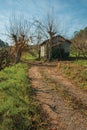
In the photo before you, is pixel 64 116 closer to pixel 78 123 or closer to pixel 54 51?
pixel 78 123

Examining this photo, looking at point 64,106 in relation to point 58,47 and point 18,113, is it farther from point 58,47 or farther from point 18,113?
point 58,47

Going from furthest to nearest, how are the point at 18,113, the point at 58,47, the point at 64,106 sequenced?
the point at 58,47 < the point at 64,106 < the point at 18,113

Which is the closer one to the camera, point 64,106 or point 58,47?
point 64,106

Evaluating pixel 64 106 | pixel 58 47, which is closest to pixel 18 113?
pixel 64 106

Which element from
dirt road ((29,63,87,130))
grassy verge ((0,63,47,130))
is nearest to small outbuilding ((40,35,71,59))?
dirt road ((29,63,87,130))

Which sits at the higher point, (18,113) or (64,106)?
(18,113)

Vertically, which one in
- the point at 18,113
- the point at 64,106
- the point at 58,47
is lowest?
the point at 64,106

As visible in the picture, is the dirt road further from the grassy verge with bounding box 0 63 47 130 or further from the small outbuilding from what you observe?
the small outbuilding

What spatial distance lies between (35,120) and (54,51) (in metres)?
34.4

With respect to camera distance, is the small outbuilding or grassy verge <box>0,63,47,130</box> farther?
the small outbuilding

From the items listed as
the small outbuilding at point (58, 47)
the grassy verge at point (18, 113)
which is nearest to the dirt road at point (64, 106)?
the grassy verge at point (18, 113)

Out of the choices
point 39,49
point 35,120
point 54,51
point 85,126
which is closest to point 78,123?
point 85,126

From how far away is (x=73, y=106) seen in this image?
27.3 feet

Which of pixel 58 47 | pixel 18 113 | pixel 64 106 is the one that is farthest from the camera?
pixel 58 47
